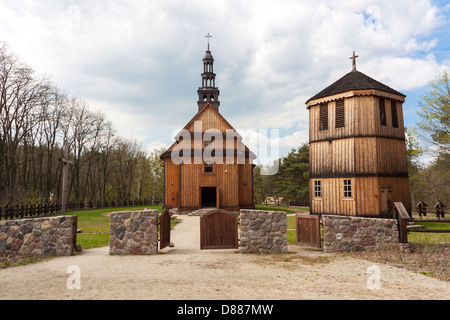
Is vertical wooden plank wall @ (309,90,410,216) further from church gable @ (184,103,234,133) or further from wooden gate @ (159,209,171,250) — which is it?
wooden gate @ (159,209,171,250)

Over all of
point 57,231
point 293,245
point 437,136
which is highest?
point 437,136

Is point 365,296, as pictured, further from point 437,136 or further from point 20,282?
point 437,136

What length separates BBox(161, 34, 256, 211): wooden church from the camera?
2447 cm

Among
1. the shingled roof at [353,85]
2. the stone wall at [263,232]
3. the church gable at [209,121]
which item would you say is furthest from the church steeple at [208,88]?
the stone wall at [263,232]

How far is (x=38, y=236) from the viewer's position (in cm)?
912

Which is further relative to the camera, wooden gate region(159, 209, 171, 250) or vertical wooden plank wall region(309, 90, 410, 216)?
vertical wooden plank wall region(309, 90, 410, 216)

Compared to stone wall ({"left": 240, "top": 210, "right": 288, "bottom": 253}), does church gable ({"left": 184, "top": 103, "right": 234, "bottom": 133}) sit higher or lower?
higher

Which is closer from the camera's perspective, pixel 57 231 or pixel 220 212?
pixel 57 231

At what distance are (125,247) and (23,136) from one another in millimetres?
23120

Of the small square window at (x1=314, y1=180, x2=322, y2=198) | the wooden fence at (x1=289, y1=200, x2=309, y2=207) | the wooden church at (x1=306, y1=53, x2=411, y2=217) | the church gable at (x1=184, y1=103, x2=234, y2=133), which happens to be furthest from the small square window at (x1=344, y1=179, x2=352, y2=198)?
the wooden fence at (x1=289, y1=200, x2=309, y2=207)

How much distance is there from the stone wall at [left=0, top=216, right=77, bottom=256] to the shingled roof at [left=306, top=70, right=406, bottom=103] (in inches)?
664
